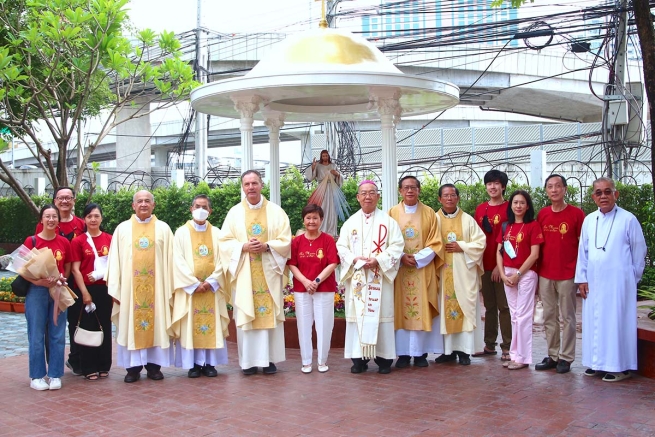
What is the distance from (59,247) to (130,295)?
80cm

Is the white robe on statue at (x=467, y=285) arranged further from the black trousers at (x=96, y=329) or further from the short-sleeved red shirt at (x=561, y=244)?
the black trousers at (x=96, y=329)

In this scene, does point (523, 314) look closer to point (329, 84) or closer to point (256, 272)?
point (256, 272)

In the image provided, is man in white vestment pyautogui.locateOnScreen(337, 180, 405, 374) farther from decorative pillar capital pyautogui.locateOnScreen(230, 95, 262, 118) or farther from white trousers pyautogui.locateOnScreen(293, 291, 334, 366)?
decorative pillar capital pyautogui.locateOnScreen(230, 95, 262, 118)

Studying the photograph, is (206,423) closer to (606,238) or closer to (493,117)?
(606,238)

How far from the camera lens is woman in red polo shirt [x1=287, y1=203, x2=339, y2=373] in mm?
7184

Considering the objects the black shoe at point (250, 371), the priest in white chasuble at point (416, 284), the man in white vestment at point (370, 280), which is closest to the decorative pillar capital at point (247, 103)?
the man in white vestment at point (370, 280)

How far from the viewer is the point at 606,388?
6.29 m

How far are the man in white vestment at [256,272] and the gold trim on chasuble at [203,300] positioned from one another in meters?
0.15

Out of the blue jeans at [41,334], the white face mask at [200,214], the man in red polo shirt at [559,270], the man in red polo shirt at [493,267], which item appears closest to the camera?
the blue jeans at [41,334]

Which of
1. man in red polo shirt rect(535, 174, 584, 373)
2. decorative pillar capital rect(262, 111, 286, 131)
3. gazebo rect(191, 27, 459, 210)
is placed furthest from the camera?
decorative pillar capital rect(262, 111, 286, 131)

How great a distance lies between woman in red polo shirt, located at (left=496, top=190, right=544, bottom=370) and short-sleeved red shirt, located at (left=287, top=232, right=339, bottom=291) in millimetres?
1673

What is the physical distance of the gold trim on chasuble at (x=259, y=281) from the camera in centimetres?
722

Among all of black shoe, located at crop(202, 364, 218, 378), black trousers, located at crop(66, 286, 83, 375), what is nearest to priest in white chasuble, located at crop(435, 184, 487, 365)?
black shoe, located at crop(202, 364, 218, 378)

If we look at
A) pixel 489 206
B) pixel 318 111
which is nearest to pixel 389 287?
pixel 489 206
